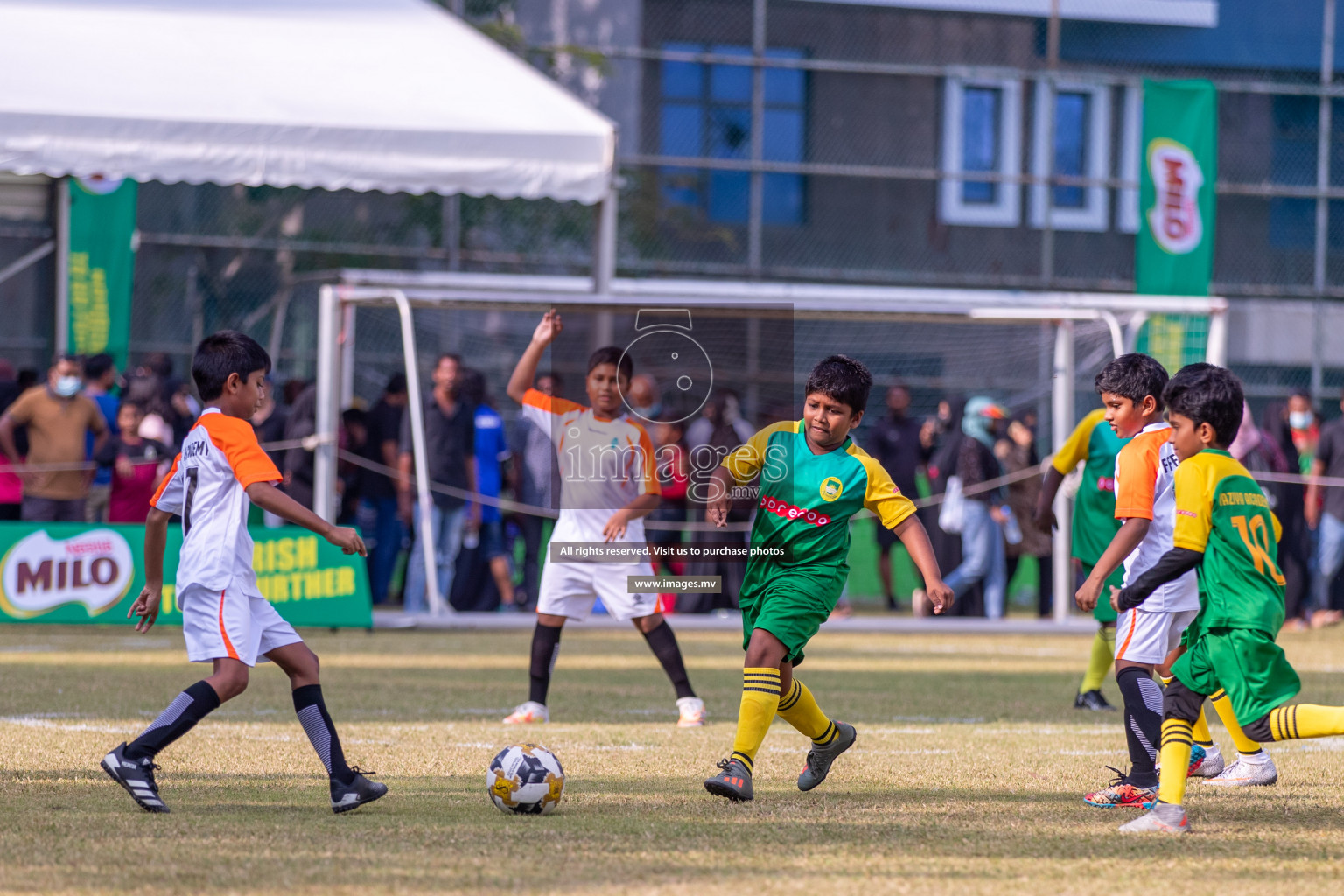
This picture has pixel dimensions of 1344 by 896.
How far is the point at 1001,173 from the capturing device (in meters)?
20.4

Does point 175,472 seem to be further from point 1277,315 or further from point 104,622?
point 1277,315

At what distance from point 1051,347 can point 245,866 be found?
537 inches

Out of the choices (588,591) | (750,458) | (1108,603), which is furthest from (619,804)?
(1108,603)

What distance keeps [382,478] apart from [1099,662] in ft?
24.7

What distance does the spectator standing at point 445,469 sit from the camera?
1366 centimetres

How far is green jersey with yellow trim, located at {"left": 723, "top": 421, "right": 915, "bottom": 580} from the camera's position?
5.64 metres

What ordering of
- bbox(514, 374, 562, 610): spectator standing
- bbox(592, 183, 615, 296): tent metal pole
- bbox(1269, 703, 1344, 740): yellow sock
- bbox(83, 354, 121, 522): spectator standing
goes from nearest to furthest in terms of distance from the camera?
bbox(1269, 703, 1344, 740): yellow sock < bbox(592, 183, 615, 296): tent metal pole < bbox(83, 354, 121, 522): spectator standing < bbox(514, 374, 562, 610): spectator standing

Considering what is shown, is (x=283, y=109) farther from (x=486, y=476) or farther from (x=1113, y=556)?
(x=1113, y=556)

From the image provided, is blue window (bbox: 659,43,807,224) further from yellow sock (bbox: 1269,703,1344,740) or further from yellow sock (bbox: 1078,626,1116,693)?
yellow sock (bbox: 1269,703,1344,740)

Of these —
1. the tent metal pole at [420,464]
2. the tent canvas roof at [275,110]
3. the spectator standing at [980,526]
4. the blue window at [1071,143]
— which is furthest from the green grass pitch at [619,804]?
the blue window at [1071,143]

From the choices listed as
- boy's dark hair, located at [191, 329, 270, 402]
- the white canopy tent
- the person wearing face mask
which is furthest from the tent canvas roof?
boy's dark hair, located at [191, 329, 270, 402]

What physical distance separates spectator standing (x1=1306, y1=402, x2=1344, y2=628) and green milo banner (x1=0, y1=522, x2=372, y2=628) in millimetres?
8611

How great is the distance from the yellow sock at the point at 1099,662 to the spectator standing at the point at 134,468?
7.83 metres

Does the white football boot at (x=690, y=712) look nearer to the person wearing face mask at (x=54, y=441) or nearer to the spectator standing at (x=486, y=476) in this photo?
the spectator standing at (x=486, y=476)
